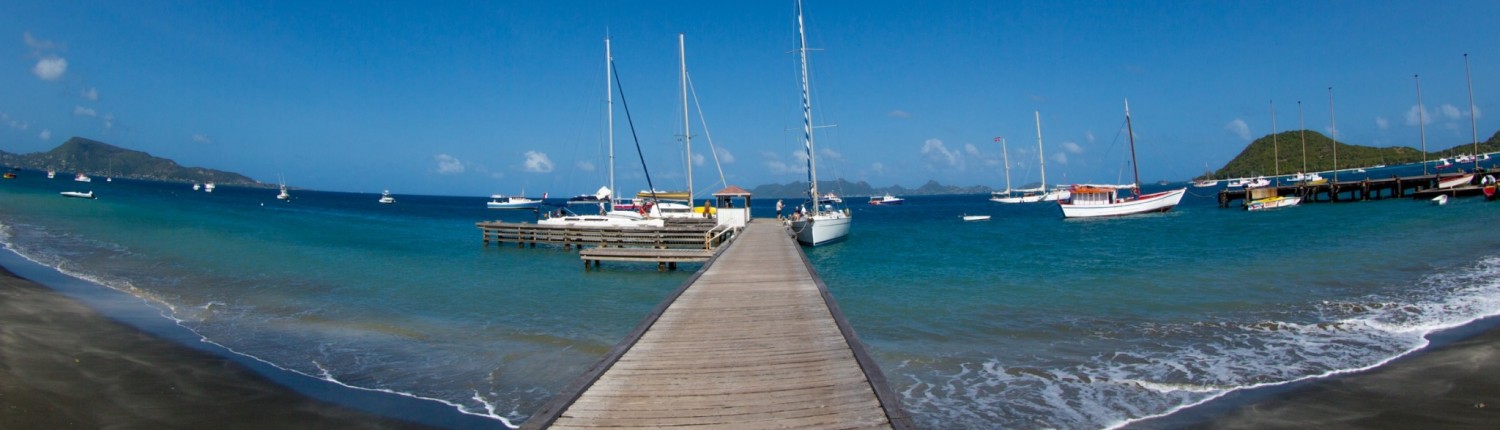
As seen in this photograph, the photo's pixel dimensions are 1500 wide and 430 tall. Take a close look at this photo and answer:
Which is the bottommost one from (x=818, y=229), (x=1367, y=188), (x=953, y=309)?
(x=953, y=309)

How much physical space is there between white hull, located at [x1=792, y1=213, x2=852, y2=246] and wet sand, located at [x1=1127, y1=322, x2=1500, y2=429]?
74.2ft

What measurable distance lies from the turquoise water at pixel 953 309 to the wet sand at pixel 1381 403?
15.3 inches

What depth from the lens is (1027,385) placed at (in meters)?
8.97

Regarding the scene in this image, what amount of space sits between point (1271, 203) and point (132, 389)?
62220 millimetres

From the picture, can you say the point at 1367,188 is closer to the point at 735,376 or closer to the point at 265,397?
the point at 735,376

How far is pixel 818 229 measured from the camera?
105 ft

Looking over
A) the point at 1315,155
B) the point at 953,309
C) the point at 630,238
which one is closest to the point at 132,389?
the point at 953,309

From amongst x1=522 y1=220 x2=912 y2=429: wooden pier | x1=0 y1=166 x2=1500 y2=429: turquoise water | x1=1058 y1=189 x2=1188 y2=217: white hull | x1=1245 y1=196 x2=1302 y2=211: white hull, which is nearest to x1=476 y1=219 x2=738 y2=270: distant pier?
x1=0 y1=166 x2=1500 y2=429: turquoise water

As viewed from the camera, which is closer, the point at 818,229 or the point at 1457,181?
the point at 818,229

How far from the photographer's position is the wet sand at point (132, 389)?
752cm

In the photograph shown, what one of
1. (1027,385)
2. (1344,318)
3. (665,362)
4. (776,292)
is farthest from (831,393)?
(1344,318)

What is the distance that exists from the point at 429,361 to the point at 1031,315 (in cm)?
1010

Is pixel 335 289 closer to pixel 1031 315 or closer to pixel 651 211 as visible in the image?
pixel 1031 315

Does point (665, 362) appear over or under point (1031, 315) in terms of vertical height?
over
